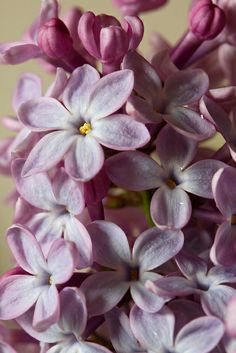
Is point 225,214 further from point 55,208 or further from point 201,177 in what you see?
point 55,208

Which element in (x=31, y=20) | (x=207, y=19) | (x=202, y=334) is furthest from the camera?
(x=31, y=20)

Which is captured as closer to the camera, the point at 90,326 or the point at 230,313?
the point at 230,313

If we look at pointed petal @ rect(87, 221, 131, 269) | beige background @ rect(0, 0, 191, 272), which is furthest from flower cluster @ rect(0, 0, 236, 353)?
beige background @ rect(0, 0, 191, 272)

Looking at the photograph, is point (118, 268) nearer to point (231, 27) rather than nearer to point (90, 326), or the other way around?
point (90, 326)

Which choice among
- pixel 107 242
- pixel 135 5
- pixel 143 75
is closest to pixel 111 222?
pixel 107 242

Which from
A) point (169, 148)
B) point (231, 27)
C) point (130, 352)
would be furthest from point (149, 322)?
point (231, 27)

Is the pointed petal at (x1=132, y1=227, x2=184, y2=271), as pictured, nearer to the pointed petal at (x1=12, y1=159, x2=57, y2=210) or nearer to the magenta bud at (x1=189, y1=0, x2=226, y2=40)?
the pointed petal at (x1=12, y1=159, x2=57, y2=210)
